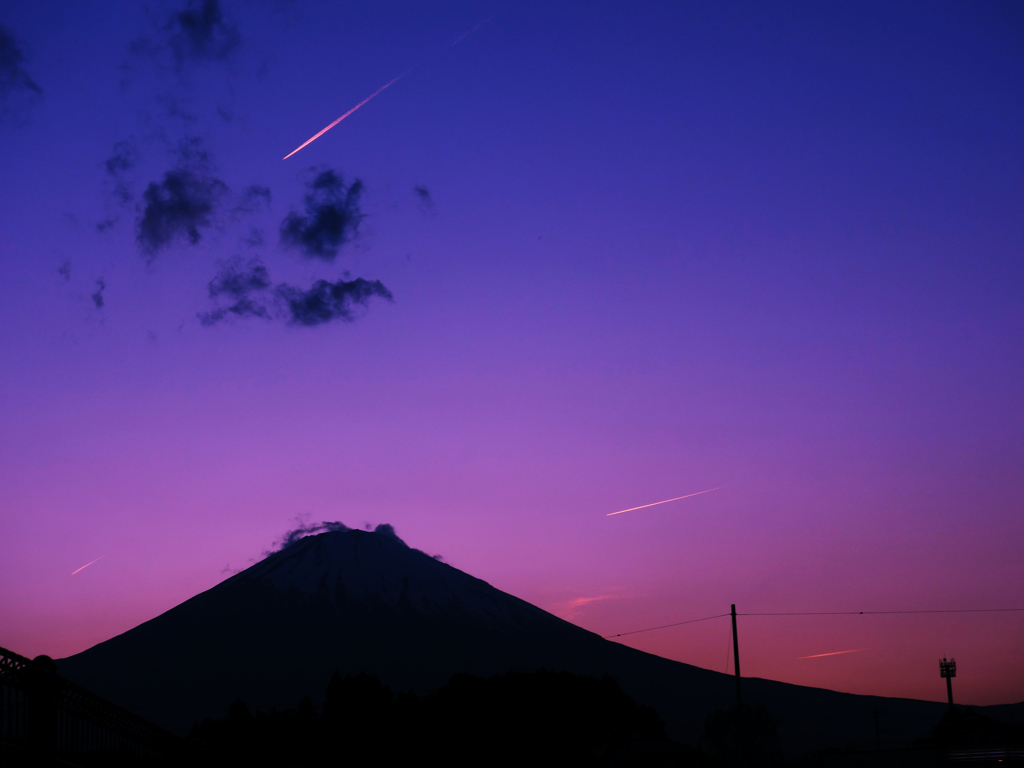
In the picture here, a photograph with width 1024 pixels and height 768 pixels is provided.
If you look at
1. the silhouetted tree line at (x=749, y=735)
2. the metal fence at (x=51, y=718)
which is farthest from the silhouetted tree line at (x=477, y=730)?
the silhouetted tree line at (x=749, y=735)

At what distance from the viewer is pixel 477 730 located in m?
61.2

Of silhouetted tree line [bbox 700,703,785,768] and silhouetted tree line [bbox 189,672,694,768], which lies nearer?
silhouetted tree line [bbox 189,672,694,768]

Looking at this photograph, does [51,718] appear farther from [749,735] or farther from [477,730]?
[749,735]

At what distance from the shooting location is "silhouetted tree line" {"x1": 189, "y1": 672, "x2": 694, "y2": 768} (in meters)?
61.3

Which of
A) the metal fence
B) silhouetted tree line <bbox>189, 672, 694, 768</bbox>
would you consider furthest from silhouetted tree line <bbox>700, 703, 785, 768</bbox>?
the metal fence

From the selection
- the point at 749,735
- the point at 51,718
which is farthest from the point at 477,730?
the point at 749,735

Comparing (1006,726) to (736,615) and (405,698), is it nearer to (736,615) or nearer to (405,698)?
(736,615)

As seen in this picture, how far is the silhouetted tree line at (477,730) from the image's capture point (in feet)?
201

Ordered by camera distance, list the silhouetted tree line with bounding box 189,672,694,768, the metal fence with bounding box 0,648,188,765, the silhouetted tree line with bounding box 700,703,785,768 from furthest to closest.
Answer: the silhouetted tree line with bounding box 700,703,785,768, the silhouetted tree line with bounding box 189,672,694,768, the metal fence with bounding box 0,648,188,765

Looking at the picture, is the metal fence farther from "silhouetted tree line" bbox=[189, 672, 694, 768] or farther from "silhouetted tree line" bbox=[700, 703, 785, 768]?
"silhouetted tree line" bbox=[700, 703, 785, 768]

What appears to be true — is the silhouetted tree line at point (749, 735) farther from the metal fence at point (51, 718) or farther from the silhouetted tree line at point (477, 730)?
the metal fence at point (51, 718)

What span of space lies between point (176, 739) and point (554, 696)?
163 ft

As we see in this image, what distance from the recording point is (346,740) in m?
68.6

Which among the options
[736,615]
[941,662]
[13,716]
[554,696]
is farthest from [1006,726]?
[13,716]
